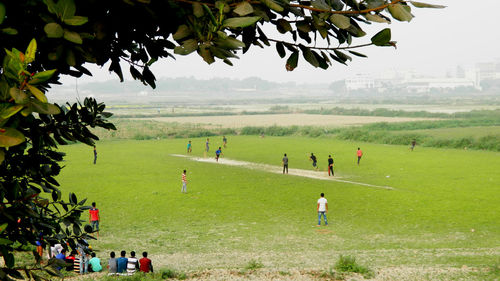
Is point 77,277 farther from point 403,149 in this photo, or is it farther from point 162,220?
point 403,149

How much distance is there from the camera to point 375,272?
12984mm

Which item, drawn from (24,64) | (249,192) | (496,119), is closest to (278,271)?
(24,64)

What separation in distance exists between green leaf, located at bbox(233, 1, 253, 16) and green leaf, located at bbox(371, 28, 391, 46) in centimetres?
65

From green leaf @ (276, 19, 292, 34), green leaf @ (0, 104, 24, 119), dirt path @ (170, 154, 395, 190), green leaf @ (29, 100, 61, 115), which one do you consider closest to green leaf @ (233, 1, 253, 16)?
green leaf @ (276, 19, 292, 34)

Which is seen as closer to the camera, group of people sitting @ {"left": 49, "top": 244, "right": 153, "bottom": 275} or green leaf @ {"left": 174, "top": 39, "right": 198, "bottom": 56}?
green leaf @ {"left": 174, "top": 39, "right": 198, "bottom": 56}

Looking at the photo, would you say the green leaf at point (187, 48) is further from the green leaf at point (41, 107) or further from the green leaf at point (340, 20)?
the green leaf at point (340, 20)

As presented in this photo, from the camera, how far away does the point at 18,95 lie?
197cm

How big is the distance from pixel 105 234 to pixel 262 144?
38.5 meters

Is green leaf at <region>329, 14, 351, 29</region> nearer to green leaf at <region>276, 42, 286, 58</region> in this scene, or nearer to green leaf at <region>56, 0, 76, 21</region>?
green leaf at <region>276, 42, 286, 58</region>

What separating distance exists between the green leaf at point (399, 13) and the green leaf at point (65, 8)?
1530 millimetres

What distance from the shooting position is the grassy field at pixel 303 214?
15375 millimetres

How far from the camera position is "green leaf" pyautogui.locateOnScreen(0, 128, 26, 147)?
6.36 feet

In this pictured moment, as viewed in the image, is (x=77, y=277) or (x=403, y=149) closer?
(x=77, y=277)

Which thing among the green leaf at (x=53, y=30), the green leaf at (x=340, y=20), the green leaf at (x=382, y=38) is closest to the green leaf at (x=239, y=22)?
the green leaf at (x=340, y=20)
